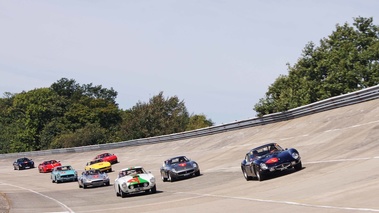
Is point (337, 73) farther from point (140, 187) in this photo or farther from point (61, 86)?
point (61, 86)

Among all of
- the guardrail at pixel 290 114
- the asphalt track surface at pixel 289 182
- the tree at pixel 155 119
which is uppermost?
the tree at pixel 155 119

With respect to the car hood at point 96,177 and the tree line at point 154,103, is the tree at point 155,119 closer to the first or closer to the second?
the tree line at point 154,103

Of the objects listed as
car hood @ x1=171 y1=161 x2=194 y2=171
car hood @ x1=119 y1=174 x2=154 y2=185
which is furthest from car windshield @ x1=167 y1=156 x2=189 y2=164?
car hood @ x1=119 y1=174 x2=154 y2=185

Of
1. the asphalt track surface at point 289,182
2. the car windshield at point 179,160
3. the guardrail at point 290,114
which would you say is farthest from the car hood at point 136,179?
the guardrail at point 290,114

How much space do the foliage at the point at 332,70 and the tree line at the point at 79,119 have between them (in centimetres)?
2577

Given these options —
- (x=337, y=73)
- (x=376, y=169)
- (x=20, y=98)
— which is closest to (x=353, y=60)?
(x=337, y=73)

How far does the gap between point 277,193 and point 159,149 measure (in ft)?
136

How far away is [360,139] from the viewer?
27203mm

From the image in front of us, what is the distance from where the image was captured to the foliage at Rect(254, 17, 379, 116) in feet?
198

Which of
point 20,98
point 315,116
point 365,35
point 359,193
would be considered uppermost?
point 20,98

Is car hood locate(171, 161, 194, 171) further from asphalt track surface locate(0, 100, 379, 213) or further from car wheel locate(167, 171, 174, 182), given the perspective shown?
asphalt track surface locate(0, 100, 379, 213)

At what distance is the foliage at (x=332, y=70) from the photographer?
60.3 m

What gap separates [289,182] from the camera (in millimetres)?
21172

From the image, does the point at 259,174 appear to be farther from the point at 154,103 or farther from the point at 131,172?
the point at 154,103
